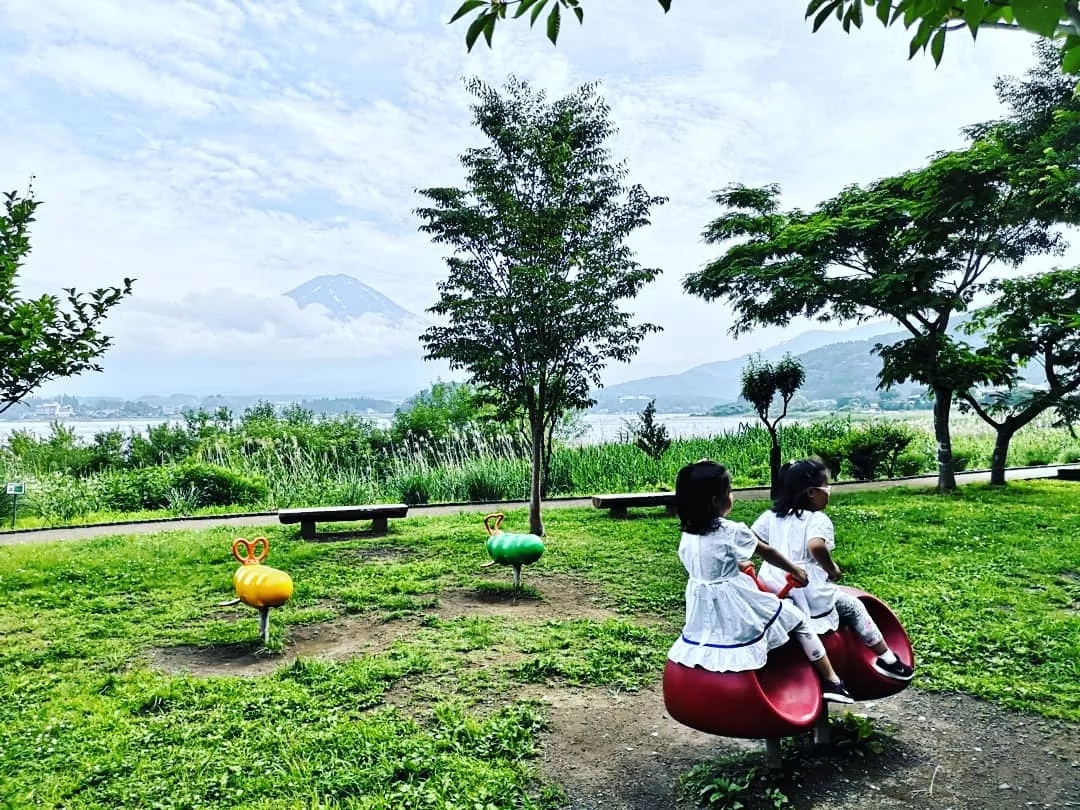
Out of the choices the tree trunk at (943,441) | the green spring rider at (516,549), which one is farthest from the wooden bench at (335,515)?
the tree trunk at (943,441)

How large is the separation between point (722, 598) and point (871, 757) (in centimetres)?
126

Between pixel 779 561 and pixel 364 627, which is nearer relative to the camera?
pixel 779 561

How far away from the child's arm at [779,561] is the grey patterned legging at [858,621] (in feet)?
1.39

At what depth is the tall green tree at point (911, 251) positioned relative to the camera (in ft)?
41.4

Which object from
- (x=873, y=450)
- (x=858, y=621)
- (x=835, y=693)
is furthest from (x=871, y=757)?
(x=873, y=450)

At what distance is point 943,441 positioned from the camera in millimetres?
13555

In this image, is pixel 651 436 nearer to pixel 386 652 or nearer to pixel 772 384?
pixel 772 384

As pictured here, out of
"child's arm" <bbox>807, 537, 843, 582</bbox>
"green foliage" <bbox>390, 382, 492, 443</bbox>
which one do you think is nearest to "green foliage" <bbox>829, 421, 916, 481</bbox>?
"green foliage" <bbox>390, 382, 492, 443</bbox>

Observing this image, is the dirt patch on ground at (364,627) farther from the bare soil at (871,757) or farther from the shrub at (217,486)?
the shrub at (217,486)

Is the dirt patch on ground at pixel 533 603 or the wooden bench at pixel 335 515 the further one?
the wooden bench at pixel 335 515

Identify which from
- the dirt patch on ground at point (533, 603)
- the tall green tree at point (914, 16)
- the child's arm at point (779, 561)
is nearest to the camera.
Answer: the tall green tree at point (914, 16)

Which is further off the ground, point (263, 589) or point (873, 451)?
point (873, 451)

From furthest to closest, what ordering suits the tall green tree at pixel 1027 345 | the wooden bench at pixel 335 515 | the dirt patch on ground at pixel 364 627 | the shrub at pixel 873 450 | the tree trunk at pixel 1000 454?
the shrub at pixel 873 450 < the tree trunk at pixel 1000 454 < the tall green tree at pixel 1027 345 < the wooden bench at pixel 335 515 < the dirt patch on ground at pixel 364 627

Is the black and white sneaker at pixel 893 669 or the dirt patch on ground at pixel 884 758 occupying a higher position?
the black and white sneaker at pixel 893 669
